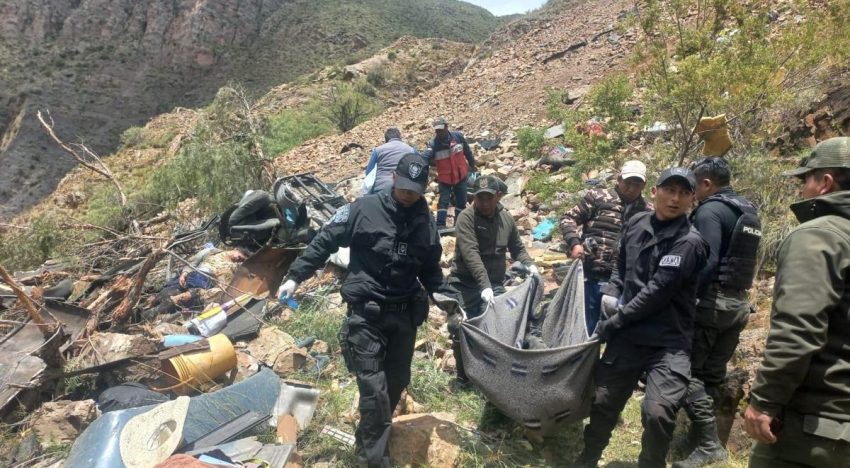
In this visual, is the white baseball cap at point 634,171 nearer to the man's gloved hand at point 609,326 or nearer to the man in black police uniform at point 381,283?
the man's gloved hand at point 609,326

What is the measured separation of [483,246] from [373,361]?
4.13 ft

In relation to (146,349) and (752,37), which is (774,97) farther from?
(146,349)

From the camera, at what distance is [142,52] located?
38438 mm

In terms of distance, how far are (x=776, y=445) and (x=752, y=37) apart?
5.42 meters

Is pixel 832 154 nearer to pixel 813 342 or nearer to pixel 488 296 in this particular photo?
pixel 813 342

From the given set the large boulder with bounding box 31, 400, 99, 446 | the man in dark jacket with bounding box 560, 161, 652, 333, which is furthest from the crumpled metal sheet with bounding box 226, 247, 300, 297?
the man in dark jacket with bounding box 560, 161, 652, 333

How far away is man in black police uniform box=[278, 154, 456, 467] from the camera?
269 cm

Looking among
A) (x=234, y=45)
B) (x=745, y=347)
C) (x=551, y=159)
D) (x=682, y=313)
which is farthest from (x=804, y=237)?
(x=234, y=45)

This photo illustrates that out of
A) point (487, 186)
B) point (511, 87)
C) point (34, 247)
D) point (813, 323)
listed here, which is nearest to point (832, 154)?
point (813, 323)

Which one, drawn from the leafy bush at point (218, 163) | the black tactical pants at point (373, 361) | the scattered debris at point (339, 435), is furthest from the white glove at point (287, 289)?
the leafy bush at point (218, 163)

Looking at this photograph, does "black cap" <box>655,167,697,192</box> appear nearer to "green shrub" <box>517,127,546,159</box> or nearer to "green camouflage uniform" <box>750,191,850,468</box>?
"green camouflage uniform" <box>750,191,850,468</box>

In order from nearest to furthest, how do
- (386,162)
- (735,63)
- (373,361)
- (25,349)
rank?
(373,361)
(25,349)
(386,162)
(735,63)

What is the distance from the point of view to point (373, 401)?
266 cm

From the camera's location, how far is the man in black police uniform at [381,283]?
269cm
